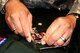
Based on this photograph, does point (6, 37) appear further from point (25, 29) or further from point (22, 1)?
point (22, 1)

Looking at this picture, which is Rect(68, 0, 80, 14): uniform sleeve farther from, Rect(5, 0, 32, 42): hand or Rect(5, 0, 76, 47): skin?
Rect(5, 0, 32, 42): hand

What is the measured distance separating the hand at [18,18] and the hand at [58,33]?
83mm

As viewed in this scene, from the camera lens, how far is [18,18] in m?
1.05

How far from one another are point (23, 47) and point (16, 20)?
208 millimetres

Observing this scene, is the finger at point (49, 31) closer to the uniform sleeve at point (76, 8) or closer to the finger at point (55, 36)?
the finger at point (55, 36)

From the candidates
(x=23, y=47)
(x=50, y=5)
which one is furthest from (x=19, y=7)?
(x=23, y=47)

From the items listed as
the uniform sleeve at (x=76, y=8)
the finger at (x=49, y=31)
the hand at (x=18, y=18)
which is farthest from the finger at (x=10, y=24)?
the uniform sleeve at (x=76, y=8)

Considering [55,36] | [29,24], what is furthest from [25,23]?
[55,36]

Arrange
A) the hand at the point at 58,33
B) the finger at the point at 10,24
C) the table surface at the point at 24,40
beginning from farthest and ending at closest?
1. the finger at the point at 10,24
2. the hand at the point at 58,33
3. the table surface at the point at 24,40

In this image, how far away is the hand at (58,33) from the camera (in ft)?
3.11

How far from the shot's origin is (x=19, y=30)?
3.33ft

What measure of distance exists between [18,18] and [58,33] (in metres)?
0.20

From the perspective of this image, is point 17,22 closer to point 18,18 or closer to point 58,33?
point 18,18

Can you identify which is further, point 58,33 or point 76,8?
point 76,8
